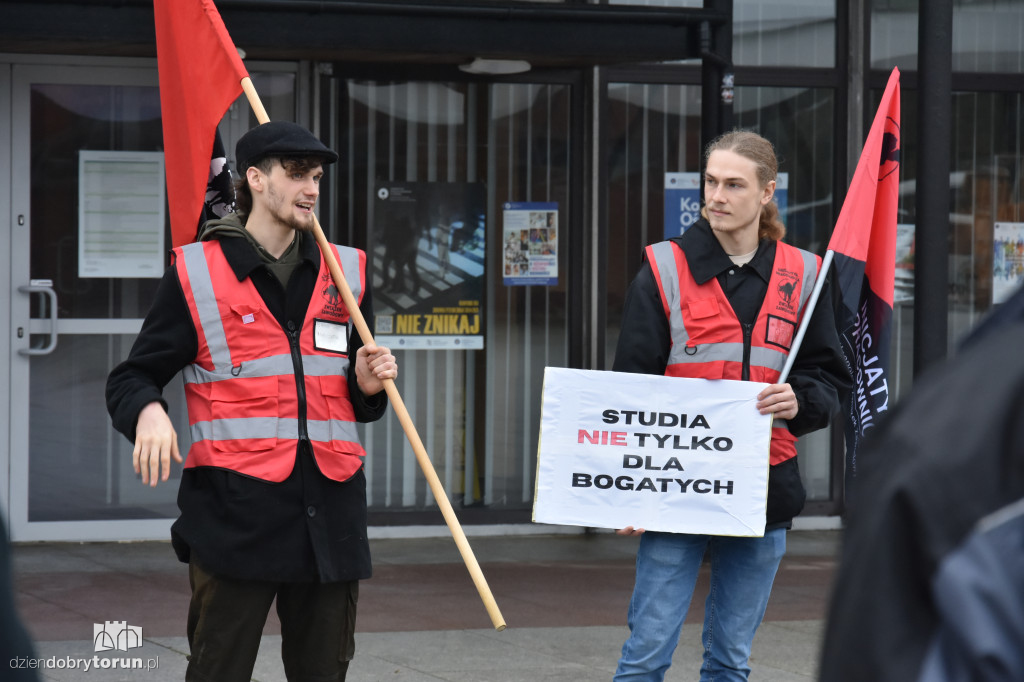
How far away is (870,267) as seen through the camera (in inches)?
183

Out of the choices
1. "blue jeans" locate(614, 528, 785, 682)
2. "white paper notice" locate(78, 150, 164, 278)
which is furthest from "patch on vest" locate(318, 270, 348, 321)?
"white paper notice" locate(78, 150, 164, 278)

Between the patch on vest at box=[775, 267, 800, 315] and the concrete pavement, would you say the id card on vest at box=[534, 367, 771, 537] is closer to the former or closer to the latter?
the patch on vest at box=[775, 267, 800, 315]

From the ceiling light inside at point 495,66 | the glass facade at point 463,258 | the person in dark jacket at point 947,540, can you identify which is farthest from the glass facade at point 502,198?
the person in dark jacket at point 947,540

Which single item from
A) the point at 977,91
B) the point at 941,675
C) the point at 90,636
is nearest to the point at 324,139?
the point at 90,636

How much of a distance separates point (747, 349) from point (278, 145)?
1441mm

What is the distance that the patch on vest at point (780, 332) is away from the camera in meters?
4.00

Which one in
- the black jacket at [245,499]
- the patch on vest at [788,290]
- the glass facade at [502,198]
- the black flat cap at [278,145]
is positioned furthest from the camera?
the glass facade at [502,198]

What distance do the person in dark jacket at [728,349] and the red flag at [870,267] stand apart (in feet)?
1.37

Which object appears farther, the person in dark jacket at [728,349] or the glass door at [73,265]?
the glass door at [73,265]

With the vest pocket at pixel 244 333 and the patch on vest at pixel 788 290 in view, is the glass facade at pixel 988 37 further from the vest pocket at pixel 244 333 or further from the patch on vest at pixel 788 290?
the vest pocket at pixel 244 333

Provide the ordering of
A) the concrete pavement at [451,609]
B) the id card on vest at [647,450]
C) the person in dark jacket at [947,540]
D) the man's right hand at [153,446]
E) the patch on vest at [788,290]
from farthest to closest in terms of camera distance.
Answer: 1. the concrete pavement at [451,609]
2. the patch on vest at [788,290]
3. the id card on vest at [647,450]
4. the man's right hand at [153,446]
5. the person in dark jacket at [947,540]

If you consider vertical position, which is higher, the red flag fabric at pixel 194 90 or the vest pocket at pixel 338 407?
the red flag fabric at pixel 194 90

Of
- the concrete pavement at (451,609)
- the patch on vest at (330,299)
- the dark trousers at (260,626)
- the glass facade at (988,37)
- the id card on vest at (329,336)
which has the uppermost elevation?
the glass facade at (988,37)

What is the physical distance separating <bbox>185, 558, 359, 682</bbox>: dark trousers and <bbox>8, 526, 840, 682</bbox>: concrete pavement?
1.63 meters
